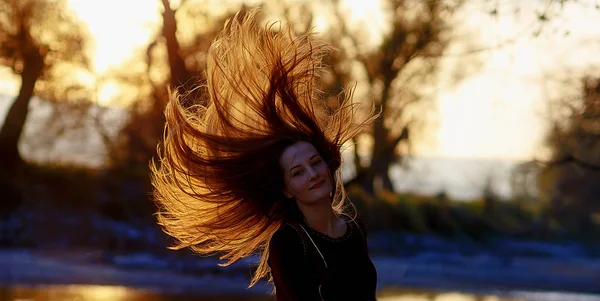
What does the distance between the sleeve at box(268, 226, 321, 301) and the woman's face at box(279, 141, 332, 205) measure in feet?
0.80

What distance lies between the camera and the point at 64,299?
589 inches

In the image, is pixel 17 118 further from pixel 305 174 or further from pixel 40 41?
pixel 305 174

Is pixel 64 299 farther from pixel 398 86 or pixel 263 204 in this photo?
pixel 398 86

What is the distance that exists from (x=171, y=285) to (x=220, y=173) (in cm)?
1244

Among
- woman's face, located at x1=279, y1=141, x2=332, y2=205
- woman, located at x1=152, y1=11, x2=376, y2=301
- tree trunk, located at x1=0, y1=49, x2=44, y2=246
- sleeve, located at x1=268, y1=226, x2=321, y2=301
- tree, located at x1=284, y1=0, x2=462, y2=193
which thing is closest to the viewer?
sleeve, located at x1=268, y1=226, x2=321, y2=301

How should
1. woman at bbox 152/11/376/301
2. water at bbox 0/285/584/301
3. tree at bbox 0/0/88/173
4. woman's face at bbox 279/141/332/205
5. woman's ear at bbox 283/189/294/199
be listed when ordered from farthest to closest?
tree at bbox 0/0/88/173
water at bbox 0/285/584/301
woman's ear at bbox 283/189/294/199
woman's face at bbox 279/141/332/205
woman at bbox 152/11/376/301

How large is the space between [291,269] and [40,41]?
59.2 feet

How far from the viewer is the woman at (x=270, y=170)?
5.44 metres

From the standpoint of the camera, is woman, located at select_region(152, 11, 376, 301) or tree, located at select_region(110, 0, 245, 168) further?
tree, located at select_region(110, 0, 245, 168)

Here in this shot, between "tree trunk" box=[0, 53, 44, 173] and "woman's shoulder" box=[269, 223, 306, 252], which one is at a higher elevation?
"woman's shoulder" box=[269, 223, 306, 252]

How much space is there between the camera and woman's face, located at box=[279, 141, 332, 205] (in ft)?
18.2

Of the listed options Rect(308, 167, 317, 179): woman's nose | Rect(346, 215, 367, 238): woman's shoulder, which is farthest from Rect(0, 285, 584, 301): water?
Rect(308, 167, 317, 179): woman's nose

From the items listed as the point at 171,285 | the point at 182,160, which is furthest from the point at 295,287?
the point at 171,285

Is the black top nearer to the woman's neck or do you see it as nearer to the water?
the woman's neck
